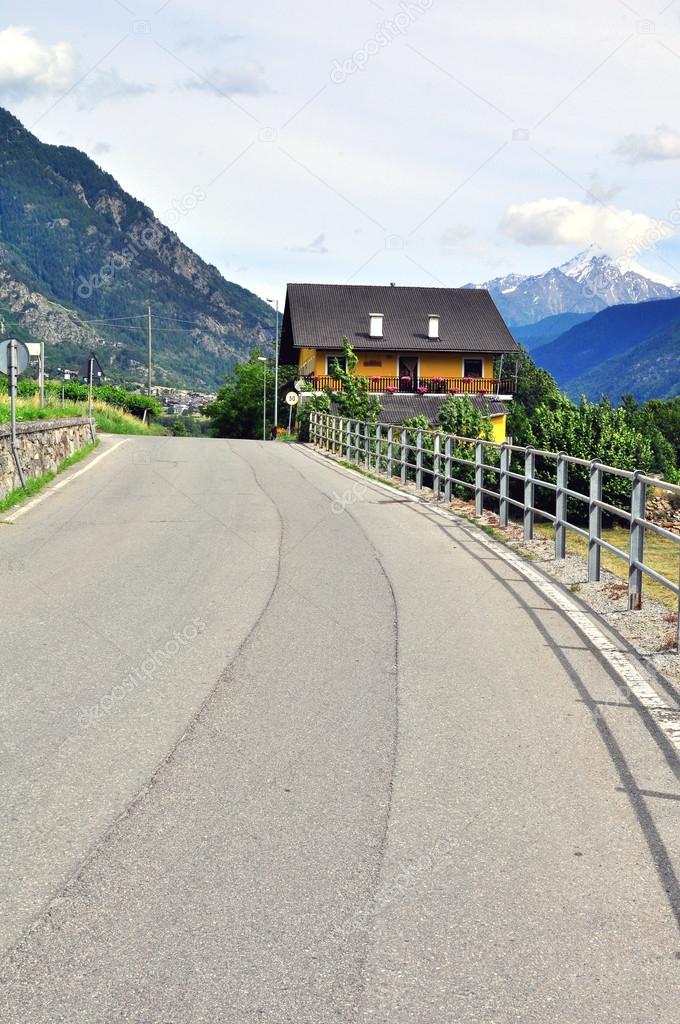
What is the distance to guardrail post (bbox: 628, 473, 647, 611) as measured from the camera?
8.58 meters

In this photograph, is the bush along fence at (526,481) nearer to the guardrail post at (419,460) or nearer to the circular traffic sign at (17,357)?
the guardrail post at (419,460)

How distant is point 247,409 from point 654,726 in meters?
80.5

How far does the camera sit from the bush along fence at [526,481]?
880 centimetres

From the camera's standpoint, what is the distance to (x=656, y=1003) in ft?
10.0

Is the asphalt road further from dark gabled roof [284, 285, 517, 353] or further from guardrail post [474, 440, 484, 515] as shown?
dark gabled roof [284, 285, 517, 353]

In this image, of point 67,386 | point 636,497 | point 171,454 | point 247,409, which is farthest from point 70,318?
point 636,497

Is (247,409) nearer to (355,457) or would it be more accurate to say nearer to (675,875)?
(355,457)

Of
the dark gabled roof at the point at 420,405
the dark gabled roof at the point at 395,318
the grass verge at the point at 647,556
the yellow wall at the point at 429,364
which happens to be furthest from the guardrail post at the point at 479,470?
the yellow wall at the point at 429,364

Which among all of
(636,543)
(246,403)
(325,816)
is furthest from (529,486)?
(246,403)

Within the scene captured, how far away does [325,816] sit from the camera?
435 centimetres

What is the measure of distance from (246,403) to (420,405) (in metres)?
29.4

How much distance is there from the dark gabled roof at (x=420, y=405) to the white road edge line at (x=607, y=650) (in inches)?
1699

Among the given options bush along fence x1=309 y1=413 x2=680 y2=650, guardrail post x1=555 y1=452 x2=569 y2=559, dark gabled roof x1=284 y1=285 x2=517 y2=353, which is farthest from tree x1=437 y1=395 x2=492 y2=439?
dark gabled roof x1=284 y1=285 x2=517 y2=353

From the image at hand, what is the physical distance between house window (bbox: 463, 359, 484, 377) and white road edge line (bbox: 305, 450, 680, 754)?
166ft
